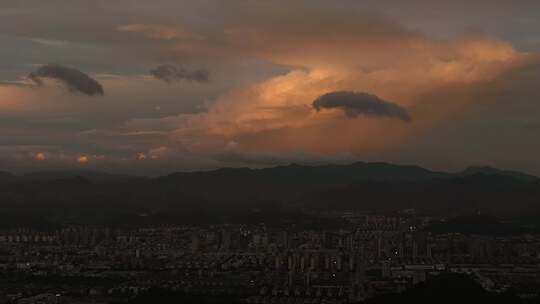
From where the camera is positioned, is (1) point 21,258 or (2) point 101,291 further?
A: (1) point 21,258

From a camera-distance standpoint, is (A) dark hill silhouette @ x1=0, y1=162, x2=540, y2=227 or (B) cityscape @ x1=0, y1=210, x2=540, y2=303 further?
(A) dark hill silhouette @ x1=0, y1=162, x2=540, y2=227

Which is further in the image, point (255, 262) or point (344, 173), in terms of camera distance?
point (344, 173)

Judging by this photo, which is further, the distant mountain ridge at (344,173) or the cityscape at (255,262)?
the distant mountain ridge at (344,173)

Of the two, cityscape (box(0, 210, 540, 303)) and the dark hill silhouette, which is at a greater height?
the dark hill silhouette

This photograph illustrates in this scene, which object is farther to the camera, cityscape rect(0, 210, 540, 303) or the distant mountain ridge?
the distant mountain ridge

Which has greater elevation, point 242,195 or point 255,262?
→ point 242,195

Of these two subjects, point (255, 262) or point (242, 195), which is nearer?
point (255, 262)

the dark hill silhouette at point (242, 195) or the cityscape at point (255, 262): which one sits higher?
the dark hill silhouette at point (242, 195)

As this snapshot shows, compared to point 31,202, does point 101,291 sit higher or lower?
lower

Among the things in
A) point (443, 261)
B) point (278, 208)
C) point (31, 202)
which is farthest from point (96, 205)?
point (443, 261)

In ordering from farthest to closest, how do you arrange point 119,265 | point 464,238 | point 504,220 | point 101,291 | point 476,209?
point 476,209
point 504,220
point 464,238
point 119,265
point 101,291

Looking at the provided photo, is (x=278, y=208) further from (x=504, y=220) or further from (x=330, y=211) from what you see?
(x=504, y=220)
